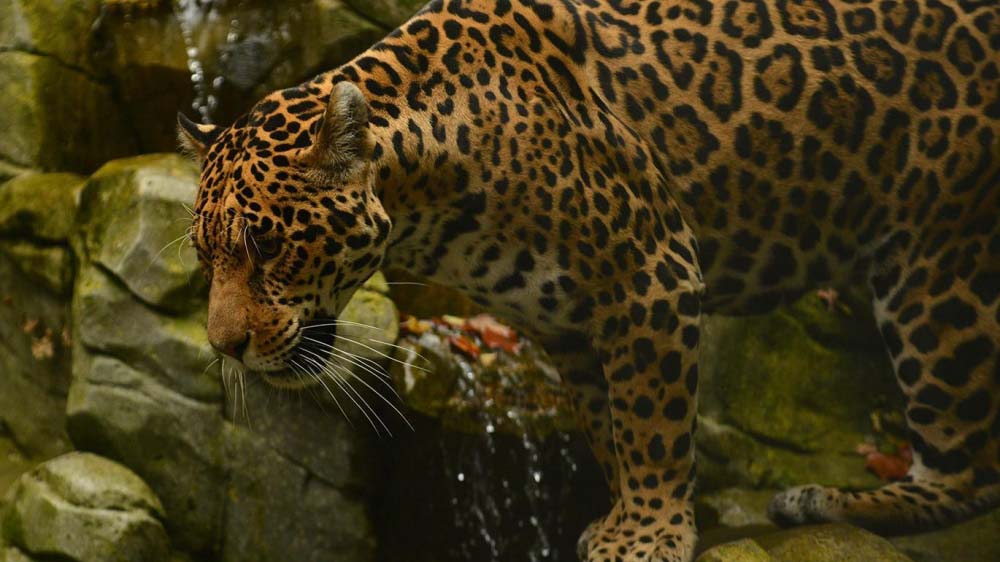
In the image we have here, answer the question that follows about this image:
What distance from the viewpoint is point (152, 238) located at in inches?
336

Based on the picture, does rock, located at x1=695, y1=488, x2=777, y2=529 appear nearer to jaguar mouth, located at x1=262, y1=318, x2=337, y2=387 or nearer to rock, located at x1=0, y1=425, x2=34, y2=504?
jaguar mouth, located at x1=262, y1=318, x2=337, y2=387

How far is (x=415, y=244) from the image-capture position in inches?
250

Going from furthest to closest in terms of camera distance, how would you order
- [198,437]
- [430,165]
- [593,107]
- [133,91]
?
1. [133,91]
2. [198,437]
3. [593,107]
4. [430,165]

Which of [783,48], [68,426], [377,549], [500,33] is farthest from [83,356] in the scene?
[783,48]

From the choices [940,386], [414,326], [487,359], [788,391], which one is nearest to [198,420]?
[414,326]

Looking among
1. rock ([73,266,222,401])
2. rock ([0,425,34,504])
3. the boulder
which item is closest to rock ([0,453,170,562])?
the boulder

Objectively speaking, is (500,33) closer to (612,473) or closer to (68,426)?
(612,473)

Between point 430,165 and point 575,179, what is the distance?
2.37 feet

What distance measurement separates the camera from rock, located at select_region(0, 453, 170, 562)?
8195 mm

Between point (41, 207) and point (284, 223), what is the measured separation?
4.27 meters

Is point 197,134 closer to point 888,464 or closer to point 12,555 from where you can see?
point 12,555

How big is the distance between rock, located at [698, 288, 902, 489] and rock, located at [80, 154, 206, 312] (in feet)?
11.7

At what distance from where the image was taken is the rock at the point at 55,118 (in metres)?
9.91

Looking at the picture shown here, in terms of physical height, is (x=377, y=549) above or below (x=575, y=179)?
below
